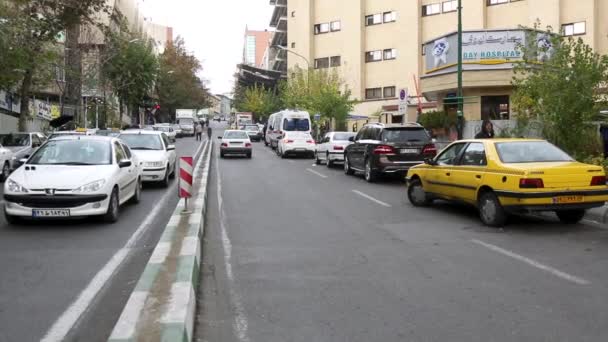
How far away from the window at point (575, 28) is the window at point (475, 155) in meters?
33.5

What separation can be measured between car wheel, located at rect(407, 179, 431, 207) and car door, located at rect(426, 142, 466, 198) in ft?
1.16

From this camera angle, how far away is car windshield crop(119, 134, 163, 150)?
18.0 m

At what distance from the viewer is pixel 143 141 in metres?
18.3

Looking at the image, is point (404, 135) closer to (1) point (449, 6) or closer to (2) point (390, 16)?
(1) point (449, 6)

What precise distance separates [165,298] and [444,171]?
25.0ft

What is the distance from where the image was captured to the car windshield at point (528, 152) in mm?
10375

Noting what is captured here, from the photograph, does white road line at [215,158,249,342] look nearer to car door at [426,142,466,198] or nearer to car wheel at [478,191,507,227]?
car wheel at [478,191,507,227]

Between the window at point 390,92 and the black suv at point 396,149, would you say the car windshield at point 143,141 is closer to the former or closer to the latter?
the black suv at point 396,149

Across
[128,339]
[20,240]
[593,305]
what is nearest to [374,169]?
[20,240]

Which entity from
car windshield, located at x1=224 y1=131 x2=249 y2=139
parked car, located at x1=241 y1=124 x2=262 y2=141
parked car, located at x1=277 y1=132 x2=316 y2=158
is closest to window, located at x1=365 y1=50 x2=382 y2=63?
parked car, located at x1=241 y1=124 x2=262 y2=141

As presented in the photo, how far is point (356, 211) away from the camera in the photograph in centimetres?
1243

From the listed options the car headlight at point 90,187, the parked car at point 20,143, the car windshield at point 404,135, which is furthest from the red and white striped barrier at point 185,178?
the parked car at point 20,143

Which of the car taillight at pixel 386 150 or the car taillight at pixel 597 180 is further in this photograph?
the car taillight at pixel 386 150

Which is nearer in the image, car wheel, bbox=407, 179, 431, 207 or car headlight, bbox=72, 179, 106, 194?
car headlight, bbox=72, 179, 106, 194
